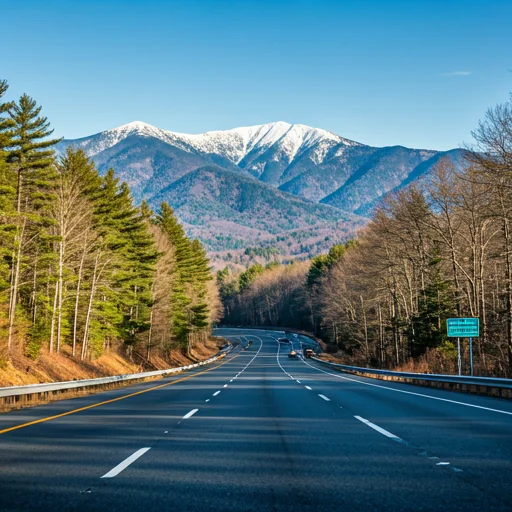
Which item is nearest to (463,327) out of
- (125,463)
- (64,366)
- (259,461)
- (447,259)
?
(447,259)

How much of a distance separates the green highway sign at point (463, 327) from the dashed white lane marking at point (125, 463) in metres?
24.3

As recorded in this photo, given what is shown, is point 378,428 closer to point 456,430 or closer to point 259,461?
point 456,430

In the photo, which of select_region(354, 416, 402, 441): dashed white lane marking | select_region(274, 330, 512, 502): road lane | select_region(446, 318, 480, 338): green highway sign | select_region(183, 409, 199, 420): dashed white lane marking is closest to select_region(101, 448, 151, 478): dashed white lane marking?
select_region(274, 330, 512, 502): road lane

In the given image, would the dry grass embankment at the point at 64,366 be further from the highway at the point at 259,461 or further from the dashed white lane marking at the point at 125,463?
the dashed white lane marking at the point at 125,463

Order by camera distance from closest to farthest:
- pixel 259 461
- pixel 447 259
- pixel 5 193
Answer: pixel 259 461 < pixel 5 193 < pixel 447 259

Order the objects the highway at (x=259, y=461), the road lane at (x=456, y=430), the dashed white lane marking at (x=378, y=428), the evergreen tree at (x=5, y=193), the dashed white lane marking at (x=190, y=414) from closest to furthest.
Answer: the highway at (x=259, y=461) → the road lane at (x=456, y=430) → the dashed white lane marking at (x=378, y=428) → the dashed white lane marking at (x=190, y=414) → the evergreen tree at (x=5, y=193)

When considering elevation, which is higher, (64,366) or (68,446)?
(68,446)

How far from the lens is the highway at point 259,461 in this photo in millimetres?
5555

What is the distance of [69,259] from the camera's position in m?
40.5

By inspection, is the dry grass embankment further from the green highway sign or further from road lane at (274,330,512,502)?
the green highway sign

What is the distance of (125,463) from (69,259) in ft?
116

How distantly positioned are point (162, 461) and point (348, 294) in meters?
64.3

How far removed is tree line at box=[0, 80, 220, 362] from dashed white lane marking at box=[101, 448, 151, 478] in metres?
20.2

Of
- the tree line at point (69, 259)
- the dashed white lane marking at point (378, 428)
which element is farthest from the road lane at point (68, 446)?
the tree line at point (69, 259)
